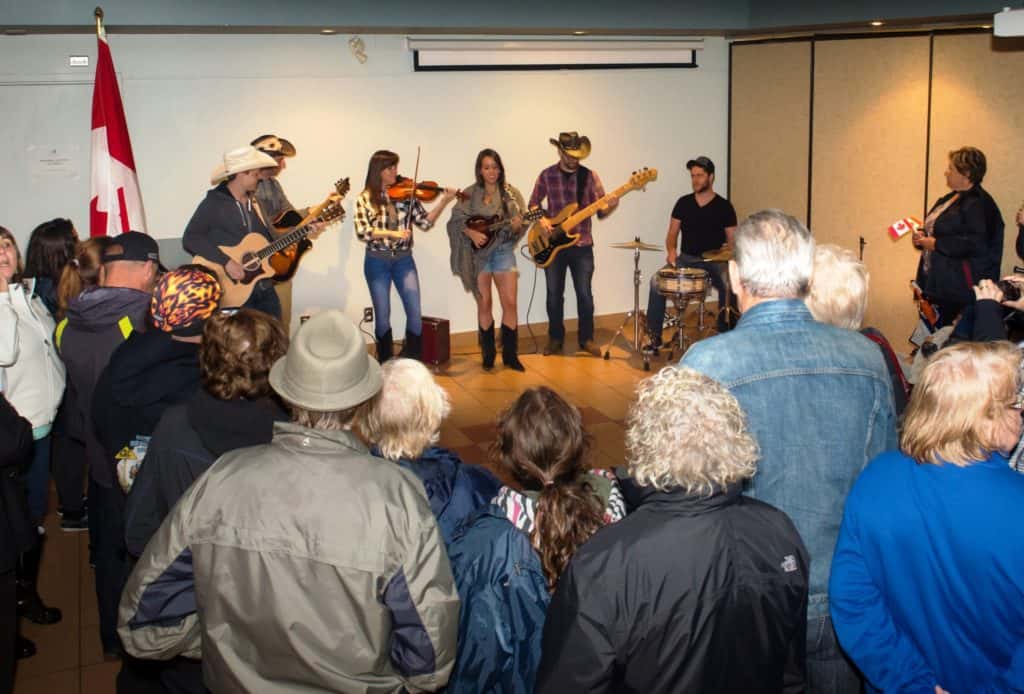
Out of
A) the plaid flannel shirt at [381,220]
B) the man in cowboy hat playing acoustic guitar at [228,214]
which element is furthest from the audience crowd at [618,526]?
the plaid flannel shirt at [381,220]

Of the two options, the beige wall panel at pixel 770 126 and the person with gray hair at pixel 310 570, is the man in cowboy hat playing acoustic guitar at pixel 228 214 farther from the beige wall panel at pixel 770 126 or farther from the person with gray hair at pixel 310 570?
the beige wall panel at pixel 770 126

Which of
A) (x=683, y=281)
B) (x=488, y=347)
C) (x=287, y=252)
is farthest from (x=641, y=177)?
(x=287, y=252)

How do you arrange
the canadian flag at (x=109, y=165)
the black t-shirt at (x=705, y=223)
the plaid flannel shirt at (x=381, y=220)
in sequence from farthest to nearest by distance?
the black t-shirt at (x=705, y=223) → the plaid flannel shirt at (x=381, y=220) → the canadian flag at (x=109, y=165)

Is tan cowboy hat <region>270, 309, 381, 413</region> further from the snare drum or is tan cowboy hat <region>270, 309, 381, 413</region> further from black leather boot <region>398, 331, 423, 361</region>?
black leather boot <region>398, 331, 423, 361</region>

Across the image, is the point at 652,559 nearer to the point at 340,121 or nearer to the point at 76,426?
the point at 76,426

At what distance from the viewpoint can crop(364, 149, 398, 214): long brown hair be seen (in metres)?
7.93

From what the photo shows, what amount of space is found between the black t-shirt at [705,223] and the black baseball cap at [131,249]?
5555 millimetres

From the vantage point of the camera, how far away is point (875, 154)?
8.77 m

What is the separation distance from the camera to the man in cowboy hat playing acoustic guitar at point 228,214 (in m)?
6.60

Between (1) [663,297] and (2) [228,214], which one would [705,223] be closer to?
(1) [663,297]

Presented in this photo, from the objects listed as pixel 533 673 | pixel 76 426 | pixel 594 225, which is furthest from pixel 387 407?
pixel 594 225

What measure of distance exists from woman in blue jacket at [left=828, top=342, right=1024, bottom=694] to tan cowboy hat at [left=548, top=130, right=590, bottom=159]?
20.4ft

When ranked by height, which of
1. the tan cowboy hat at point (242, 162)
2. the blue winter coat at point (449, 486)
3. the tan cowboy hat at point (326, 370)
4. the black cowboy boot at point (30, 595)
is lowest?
the black cowboy boot at point (30, 595)

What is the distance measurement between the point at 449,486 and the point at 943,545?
122 cm
